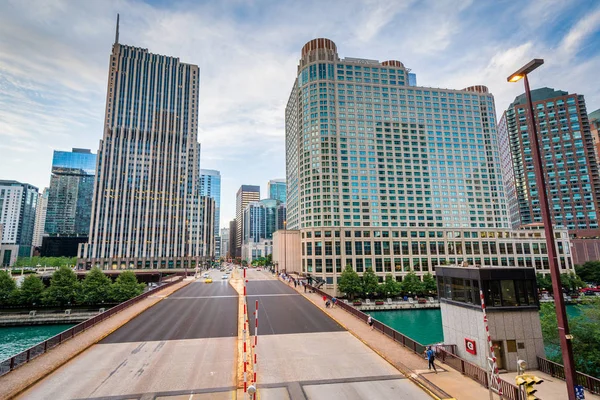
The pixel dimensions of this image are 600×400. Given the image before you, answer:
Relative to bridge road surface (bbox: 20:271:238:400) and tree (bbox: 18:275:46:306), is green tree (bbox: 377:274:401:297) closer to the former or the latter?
bridge road surface (bbox: 20:271:238:400)

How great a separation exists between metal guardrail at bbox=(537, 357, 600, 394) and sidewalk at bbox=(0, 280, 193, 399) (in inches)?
1113

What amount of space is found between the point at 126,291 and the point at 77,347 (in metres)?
44.1

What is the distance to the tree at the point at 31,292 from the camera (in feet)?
197

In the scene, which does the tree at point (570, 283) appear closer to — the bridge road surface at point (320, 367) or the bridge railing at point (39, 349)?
the bridge road surface at point (320, 367)

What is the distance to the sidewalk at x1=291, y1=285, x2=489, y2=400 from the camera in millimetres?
16297

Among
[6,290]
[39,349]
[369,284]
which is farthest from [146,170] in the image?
[39,349]

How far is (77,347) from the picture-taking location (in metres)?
23.6

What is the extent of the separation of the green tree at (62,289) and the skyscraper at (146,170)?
90263 millimetres

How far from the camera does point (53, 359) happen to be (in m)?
21.1

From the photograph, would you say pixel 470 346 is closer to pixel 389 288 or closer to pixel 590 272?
pixel 389 288

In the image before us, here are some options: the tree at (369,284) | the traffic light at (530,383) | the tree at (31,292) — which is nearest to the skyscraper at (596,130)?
the tree at (369,284)

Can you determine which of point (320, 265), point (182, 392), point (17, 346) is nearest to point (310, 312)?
point (182, 392)

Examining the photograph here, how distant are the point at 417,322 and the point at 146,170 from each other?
5619 inches

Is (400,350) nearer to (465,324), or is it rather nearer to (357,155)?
(465,324)
